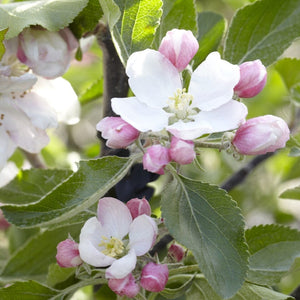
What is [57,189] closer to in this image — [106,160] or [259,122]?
[106,160]

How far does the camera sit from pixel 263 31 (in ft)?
2.77

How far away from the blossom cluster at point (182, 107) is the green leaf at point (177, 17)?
0.32 feet

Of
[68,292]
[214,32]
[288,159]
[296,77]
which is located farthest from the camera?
[288,159]

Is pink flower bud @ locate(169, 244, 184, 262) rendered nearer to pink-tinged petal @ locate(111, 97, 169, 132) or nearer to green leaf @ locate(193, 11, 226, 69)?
pink-tinged petal @ locate(111, 97, 169, 132)

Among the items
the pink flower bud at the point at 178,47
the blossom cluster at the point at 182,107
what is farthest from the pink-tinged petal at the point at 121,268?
the pink flower bud at the point at 178,47

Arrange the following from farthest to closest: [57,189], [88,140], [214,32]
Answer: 1. [88,140]
2. [214,32]
3. [57,189]

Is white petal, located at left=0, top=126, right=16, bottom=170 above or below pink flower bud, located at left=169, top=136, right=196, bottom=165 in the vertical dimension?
below

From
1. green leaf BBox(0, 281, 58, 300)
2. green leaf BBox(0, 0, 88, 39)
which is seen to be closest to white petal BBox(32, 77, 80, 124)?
green leaf BBox(0, 0, 88, 39)

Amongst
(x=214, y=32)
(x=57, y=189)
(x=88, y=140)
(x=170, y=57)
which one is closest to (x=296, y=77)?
(x=214, y=32)

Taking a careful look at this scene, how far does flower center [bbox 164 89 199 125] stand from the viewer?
706 mm

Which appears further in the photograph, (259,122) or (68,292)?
(68,292)

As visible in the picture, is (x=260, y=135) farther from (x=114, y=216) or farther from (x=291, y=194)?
(x=291, y=194)

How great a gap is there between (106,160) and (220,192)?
129mm

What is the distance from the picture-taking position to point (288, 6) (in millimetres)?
836
